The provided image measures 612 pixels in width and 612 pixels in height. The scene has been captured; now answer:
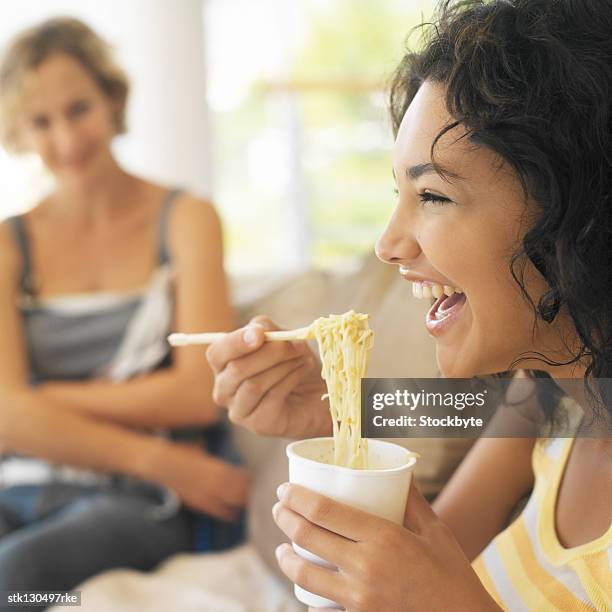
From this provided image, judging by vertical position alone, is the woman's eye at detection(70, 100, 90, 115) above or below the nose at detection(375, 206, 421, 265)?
above

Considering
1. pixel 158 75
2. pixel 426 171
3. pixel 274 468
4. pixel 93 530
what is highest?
pixel 158 75

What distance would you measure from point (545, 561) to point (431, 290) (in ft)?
0.84

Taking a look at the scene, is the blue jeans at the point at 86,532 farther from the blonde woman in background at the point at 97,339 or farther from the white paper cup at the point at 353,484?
the white paper cup at the point at 353,484

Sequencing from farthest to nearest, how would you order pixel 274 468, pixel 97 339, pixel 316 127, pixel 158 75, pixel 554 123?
pixel 158 75 < pixel 316 127 < pixel 97 339 < pixel 274 468 < pixel 554 123

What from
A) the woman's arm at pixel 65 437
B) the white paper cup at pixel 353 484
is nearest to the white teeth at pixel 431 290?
the white paper cup at pixel 353 484

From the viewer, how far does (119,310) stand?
1.42 meters

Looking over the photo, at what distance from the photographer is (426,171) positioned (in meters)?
0.61

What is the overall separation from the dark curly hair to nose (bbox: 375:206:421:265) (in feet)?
0.17

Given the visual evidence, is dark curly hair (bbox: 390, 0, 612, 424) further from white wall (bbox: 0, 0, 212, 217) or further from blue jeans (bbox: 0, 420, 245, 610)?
white wall (bbox: 0, 0, 212, 217)

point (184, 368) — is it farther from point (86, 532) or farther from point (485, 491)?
point (485, 491)

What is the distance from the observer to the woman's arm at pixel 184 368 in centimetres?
120

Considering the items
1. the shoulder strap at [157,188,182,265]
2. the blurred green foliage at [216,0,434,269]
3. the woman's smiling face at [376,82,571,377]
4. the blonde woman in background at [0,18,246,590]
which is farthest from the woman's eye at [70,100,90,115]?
the woman's smiling face at [376,82,571,377]

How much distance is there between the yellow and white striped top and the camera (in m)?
0.63

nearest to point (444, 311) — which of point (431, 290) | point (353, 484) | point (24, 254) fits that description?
point (431, 290)
